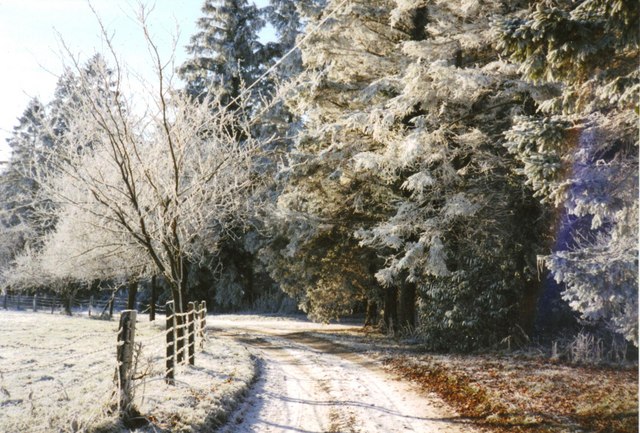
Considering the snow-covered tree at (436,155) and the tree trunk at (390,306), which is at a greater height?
the snow-covered tree at (436,155)

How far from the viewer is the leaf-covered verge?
6.51 meters

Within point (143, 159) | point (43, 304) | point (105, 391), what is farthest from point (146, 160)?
point (43, 304)

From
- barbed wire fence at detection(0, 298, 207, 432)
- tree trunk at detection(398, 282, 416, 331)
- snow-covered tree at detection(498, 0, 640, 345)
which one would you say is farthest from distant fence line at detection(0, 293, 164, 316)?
snow-covered tree at detection(498, 0, 640, 345)

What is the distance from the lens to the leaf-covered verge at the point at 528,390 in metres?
6.51

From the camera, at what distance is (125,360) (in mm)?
6141

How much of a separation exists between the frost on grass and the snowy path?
463mm

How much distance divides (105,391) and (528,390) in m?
7.06

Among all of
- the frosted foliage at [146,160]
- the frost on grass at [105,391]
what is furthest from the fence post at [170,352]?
the frosted foliage at [146,160]

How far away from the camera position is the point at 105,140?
789cm

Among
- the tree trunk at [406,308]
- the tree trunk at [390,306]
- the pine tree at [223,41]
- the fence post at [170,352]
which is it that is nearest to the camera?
the fence post at [170,352]

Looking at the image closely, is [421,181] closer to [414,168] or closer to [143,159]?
[414,168]

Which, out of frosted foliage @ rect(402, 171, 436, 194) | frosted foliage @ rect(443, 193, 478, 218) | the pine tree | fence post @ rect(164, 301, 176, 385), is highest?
the pine tree

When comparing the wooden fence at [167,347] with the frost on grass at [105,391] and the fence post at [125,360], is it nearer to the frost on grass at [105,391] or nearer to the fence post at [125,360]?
the fence post at [125,360]

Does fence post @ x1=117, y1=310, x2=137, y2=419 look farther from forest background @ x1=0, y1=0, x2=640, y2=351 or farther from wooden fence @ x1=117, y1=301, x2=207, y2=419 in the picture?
forest background @ x1=0, y1=0, x2=640, y2=351
